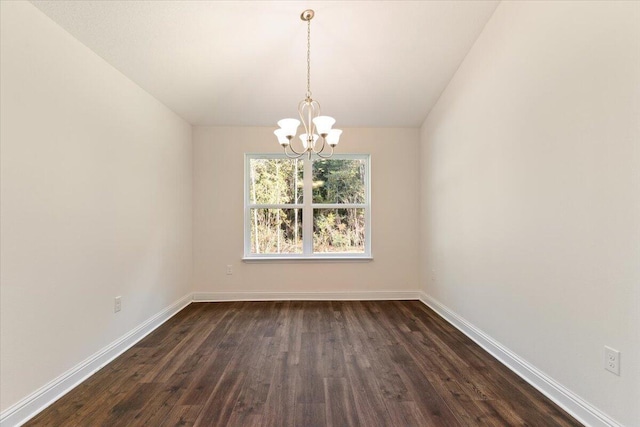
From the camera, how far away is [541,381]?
79.6 inches

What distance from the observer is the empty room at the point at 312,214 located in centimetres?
170

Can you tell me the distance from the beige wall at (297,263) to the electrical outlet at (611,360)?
2677 millimetres

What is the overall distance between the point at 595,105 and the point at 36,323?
11.1 ft

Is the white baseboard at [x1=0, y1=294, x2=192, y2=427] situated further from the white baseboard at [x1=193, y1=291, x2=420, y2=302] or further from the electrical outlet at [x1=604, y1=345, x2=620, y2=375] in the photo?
the electrical outlet at [x1=604, y1=345, x2=620, y2=375]

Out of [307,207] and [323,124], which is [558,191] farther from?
[307,207]

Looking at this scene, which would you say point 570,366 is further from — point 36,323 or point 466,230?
point 36,323

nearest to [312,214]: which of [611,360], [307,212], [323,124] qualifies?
[307,212]

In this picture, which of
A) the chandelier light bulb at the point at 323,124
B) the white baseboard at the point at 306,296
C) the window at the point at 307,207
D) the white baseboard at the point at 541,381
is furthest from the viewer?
the window at the point at 307,207

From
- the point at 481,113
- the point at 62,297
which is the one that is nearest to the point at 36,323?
the point at 62,297

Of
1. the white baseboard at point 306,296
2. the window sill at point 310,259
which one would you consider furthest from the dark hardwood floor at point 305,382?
the window sill at point 310,259

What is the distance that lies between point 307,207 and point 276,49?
2028 mm

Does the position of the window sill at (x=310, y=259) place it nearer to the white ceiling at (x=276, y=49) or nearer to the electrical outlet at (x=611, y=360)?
the white ceiling at (x=276, y=49)

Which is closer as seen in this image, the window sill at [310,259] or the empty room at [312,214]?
the empty room at [312,214]

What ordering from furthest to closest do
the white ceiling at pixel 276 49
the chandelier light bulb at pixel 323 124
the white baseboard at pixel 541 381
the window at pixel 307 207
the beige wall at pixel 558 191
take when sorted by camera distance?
1. the window at pixel 307 207
2. the white ceiling at pixel 276 49
3. the chandelier light bulb at pixel 323 124
4. the white baseboard at pixel 541 381
5. the beige wall at pixel 558 191
